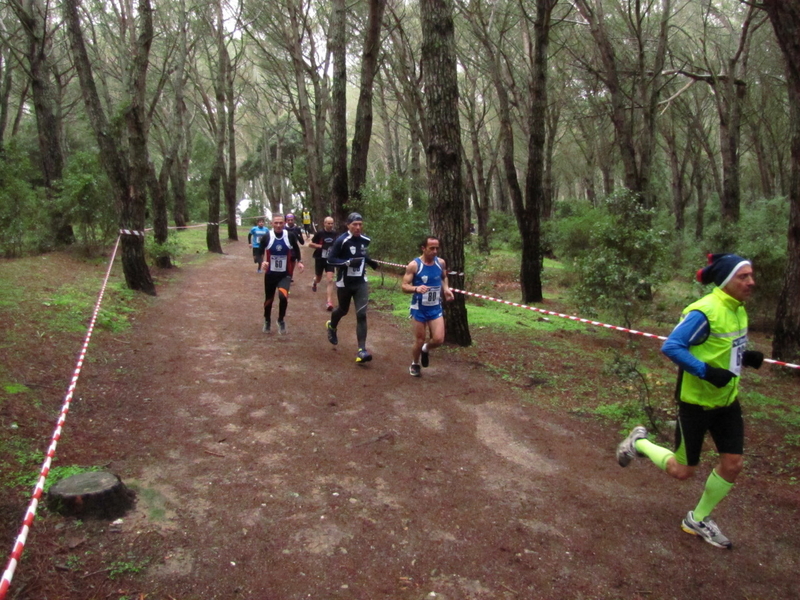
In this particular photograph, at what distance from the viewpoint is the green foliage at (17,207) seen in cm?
1280

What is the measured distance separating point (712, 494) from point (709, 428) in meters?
0.47

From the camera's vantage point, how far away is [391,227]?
48.5 feet

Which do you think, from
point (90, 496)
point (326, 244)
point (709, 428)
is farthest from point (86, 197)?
point (709, 428)

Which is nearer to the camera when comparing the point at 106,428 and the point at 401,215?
the point at 106,428

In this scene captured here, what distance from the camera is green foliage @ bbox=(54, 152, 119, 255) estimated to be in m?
13.9

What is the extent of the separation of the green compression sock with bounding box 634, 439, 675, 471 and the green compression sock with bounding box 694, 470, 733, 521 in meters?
0.29

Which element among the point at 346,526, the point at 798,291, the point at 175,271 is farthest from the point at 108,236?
the point at 798,291

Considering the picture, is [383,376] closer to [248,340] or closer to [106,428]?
[248,340]

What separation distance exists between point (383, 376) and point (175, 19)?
822 inches

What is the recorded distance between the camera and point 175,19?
2239 cm

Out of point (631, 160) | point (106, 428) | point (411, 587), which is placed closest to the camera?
point (411, 587)

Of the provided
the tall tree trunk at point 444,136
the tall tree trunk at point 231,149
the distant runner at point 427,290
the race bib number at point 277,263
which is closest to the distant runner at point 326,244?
the race bib number at point 277,263

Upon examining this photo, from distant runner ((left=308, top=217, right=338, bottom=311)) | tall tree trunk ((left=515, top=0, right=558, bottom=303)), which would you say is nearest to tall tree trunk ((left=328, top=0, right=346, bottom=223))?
distant runner ((left=308, top=217, right=338, bottom=311))

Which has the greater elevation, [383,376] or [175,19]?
[175,19]
